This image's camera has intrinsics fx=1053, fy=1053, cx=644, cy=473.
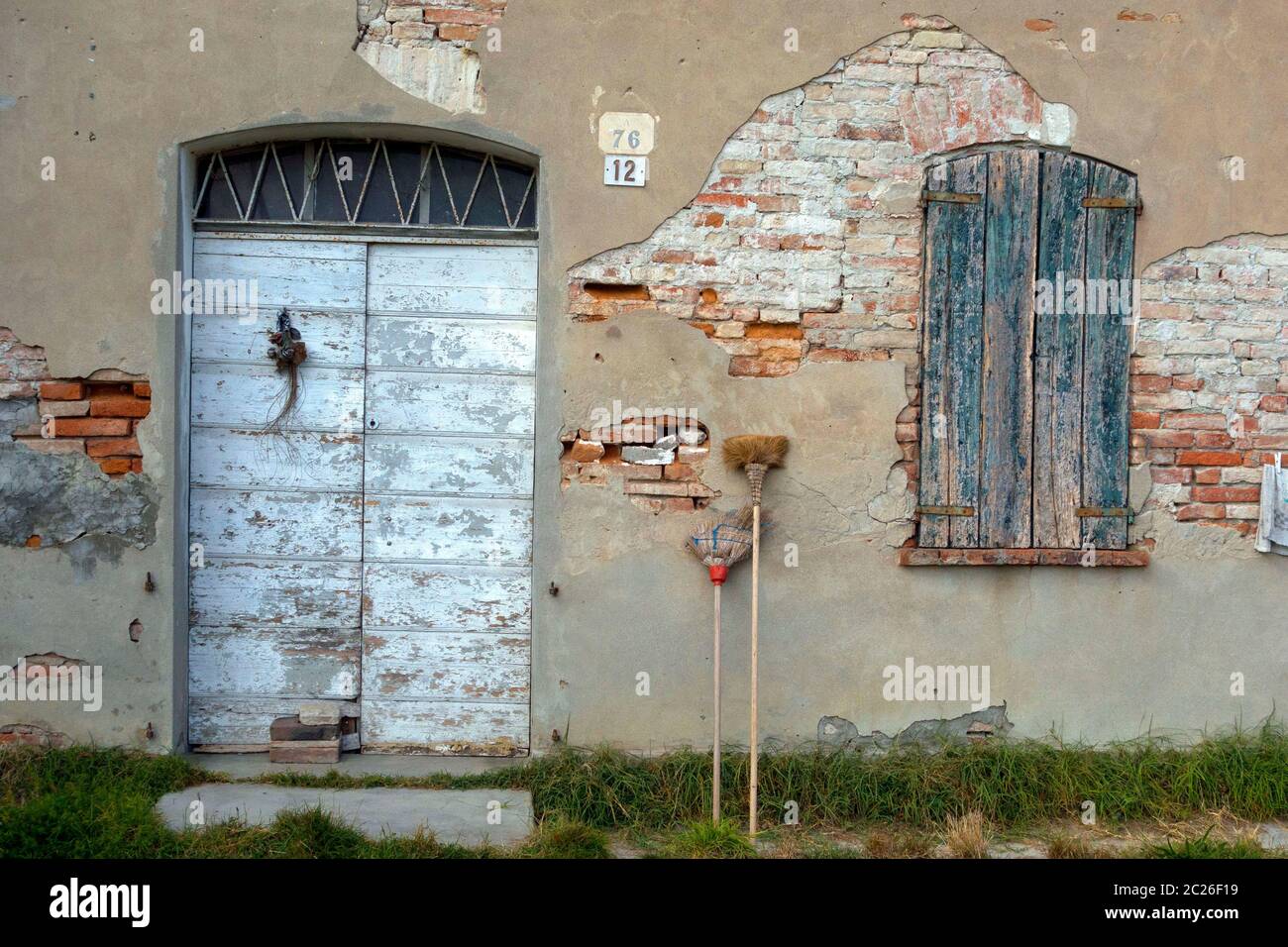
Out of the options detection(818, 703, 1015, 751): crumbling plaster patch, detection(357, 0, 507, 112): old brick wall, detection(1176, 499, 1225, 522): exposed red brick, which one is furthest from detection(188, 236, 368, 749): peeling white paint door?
detection(1176, 499, 1225, 522): exposed red brick

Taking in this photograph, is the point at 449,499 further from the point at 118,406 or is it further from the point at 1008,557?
the point at 1008,557

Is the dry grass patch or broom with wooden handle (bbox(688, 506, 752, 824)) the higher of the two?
broom with wooden handle (bbox(688, 506, 752, 824))

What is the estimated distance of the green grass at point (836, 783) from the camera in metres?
4.45

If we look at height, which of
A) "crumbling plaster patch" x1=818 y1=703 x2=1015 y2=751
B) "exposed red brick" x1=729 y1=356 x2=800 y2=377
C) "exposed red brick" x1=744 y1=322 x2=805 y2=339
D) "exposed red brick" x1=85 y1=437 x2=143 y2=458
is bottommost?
"crumbling plaster patch" x1=818 y1=703 x2=1015 y2=751

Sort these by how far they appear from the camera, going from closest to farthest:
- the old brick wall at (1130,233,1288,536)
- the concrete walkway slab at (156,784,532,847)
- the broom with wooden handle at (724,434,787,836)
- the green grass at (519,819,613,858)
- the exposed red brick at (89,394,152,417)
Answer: the green grass at (519,819,613,858), the concrete walkway slab at (156,784,532,847), the broom with wooden handle at (724,434,787,836), the exposed red brick at (89,394,152,417), the old brick wall at (1130,233,1288,536)

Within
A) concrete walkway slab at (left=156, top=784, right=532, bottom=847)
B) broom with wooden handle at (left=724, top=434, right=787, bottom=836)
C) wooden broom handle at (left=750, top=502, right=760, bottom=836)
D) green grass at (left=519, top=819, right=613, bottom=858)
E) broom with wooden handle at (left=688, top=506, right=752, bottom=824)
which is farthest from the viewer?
broom with wooden handle at (left=688, top=506, right=752, bottom=824)

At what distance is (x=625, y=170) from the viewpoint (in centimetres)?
475

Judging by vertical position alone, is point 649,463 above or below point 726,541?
above

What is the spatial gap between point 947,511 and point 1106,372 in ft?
3.23

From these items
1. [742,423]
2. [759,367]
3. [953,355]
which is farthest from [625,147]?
[953,355]

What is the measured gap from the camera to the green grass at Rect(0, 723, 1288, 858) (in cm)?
445

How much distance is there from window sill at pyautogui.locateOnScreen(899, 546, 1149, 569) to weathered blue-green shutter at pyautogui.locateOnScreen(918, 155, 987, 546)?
6 centimetres

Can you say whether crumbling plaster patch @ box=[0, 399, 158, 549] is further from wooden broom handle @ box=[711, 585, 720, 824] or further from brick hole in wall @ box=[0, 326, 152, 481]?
wooden broom handle @ box=[711, 585, 720, 824]

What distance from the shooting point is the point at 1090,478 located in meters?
4.88
